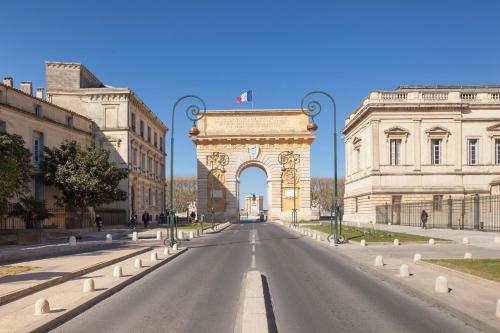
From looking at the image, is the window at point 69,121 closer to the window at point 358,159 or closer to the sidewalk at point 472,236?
the sidewalk at point 472,236

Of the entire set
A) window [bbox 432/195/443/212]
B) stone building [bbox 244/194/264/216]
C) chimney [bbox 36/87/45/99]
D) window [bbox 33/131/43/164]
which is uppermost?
chimney [bbox 36/87/45/99]

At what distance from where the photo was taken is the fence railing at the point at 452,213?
3547cm

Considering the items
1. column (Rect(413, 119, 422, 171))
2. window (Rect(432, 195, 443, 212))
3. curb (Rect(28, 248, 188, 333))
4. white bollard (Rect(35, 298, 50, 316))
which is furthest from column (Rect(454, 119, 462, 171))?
white bollard (Rect(35, 298, 50, 316))

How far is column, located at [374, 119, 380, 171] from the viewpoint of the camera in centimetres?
5234

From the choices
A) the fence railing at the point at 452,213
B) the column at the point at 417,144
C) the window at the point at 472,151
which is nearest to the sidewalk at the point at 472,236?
the fence railing at the point at 452,213

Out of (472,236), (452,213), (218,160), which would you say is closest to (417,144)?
(452,213)

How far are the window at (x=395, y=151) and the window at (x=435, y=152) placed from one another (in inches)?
146

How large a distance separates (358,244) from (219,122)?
48.6 m

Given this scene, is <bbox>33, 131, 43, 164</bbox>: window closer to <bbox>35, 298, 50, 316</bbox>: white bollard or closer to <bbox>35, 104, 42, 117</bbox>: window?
<bbox>35, 104, 42, 117</bbox>: window

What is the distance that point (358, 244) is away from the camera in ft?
83.5

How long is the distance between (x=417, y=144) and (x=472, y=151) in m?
6.38

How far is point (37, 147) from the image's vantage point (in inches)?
1572

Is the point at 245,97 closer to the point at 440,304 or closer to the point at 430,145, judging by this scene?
the point at 430,145

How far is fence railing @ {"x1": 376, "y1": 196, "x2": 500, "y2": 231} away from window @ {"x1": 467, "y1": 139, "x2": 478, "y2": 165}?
9.00 m
